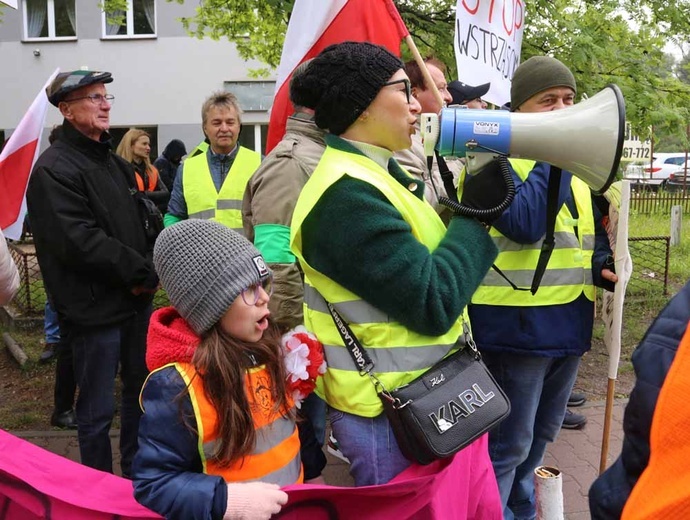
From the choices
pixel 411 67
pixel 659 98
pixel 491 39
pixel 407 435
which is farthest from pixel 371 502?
pixel 659 98

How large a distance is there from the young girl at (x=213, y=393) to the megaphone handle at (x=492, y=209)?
524 millimetres

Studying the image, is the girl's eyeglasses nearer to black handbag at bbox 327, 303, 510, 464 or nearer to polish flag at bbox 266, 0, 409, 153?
black handbag at bbox 327, 303, 510, 464

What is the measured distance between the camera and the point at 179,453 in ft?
5.37

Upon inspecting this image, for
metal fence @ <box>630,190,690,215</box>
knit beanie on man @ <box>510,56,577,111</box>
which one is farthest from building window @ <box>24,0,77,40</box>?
knit beanie on man @ <box>510,56,577,111</box>

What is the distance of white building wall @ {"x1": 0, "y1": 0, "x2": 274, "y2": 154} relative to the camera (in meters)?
16.6

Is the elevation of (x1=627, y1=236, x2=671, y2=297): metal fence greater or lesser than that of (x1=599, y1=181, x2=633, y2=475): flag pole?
lesser

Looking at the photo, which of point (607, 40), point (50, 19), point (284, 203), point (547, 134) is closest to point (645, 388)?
point (547, 134)

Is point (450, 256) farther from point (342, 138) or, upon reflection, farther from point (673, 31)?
point (673, 31)

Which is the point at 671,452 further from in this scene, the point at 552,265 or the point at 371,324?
the point at 552,265

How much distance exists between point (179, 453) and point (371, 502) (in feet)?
1.64

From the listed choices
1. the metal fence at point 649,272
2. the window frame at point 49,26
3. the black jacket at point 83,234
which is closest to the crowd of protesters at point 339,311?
the black jacket at point 83,234

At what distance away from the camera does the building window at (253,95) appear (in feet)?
53.5

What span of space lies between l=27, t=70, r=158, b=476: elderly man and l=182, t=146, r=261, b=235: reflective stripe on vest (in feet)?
3.17

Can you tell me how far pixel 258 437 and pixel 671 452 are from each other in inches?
41.8
